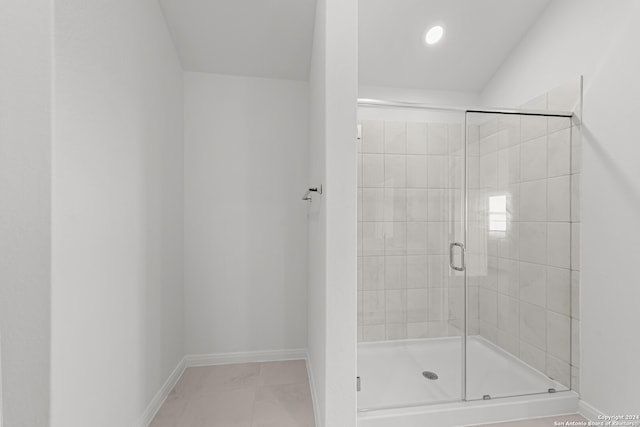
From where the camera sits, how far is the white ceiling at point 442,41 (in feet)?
6.35

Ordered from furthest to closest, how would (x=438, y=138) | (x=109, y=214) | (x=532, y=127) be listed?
(x=438, y=138) < (x=532, y=127) < (x=109, y=214)

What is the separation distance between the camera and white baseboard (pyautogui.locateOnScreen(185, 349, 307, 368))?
6.76 feet

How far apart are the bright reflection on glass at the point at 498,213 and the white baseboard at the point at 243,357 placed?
5.57ft

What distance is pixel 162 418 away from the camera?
1488 millimetres

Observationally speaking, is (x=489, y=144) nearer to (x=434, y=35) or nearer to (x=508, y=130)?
(x=508, y=130)

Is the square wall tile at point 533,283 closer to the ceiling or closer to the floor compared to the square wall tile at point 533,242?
closer to the floor

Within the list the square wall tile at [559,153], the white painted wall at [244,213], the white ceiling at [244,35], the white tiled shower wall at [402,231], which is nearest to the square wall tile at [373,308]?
→ the white tiled shower wall at [402,231]

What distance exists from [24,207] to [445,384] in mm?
2203

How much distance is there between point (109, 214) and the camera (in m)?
1.14

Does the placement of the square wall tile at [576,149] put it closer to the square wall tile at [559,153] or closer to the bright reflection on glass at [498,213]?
the square wall tile at [559,153]

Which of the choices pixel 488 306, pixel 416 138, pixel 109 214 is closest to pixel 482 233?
pixel 488 306

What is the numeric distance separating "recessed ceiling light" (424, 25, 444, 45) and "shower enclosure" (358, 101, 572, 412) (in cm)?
60

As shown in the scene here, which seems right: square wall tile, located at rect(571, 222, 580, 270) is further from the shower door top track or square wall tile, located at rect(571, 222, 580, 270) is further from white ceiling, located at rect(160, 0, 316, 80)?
white ceiling, located at rect(160, 0, 316, 80)

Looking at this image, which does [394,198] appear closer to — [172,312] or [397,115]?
[397,115]
